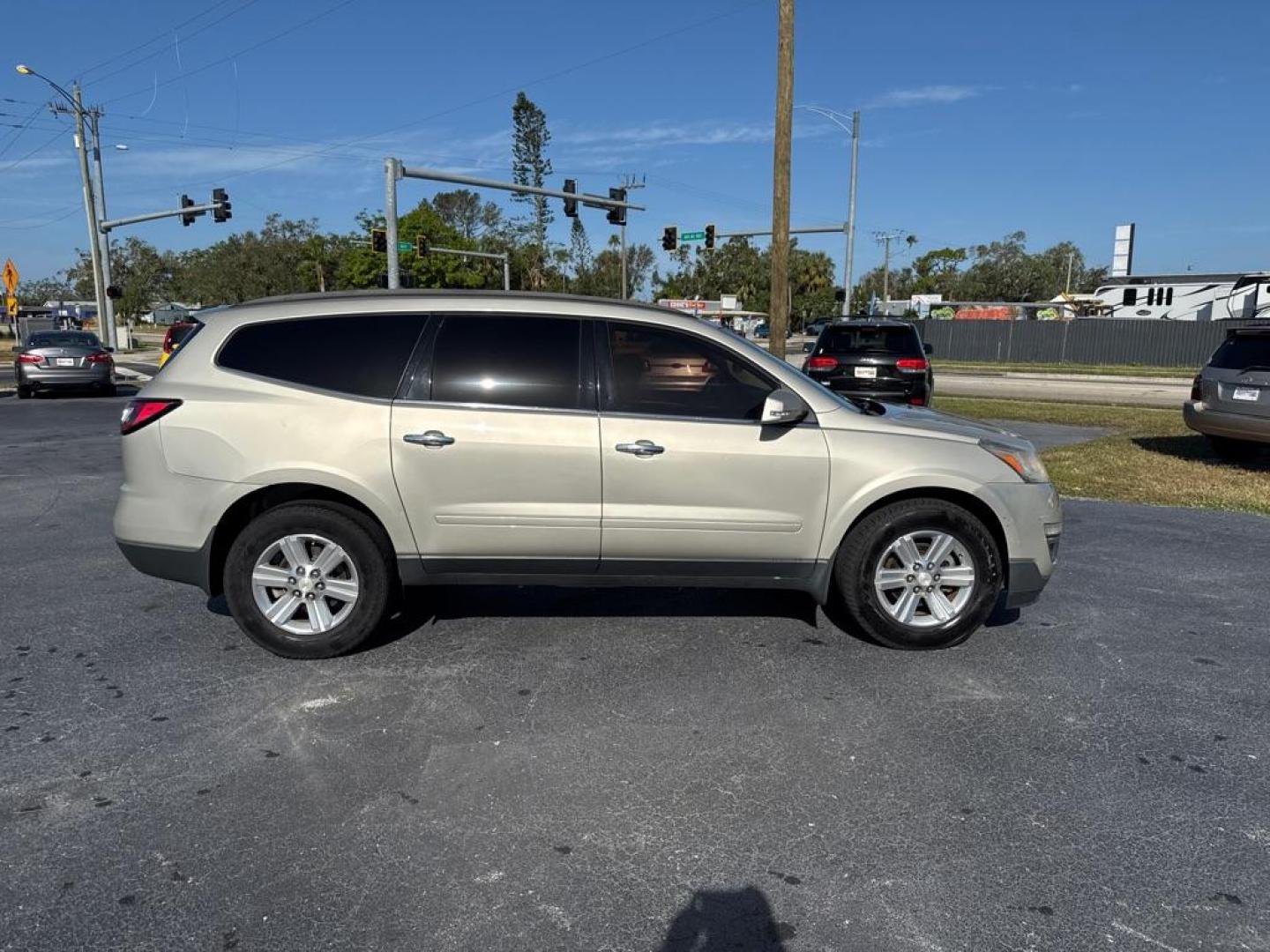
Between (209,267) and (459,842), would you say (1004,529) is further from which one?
(209,267)

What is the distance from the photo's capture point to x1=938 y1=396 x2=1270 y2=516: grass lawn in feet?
29.1

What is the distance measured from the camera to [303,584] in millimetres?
4465

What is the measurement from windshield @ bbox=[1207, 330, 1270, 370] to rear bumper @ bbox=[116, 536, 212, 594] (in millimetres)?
10197

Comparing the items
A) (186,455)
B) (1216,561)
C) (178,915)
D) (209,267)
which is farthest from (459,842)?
(209,267)

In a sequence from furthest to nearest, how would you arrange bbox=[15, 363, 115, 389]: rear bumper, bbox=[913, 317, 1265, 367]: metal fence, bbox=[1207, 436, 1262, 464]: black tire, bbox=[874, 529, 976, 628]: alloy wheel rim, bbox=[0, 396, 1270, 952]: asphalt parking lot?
bbox=[913, 317, 1265, 367]: metal fence < bbox=[15, 363, 115, 389]: rear bumper < bbox=[1207, 436, 1262, 464]: black tire < bbox=[874, 529, 976, 628]: alloy wheel rim < bbox=[0, 396, 1270, 952]: asphalt parking lot

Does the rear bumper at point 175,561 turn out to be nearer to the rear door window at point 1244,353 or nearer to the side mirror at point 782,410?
Answer: the side mirror at point 782,410

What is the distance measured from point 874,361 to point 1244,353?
461 centimetres

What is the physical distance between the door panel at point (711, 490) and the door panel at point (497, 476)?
12cm

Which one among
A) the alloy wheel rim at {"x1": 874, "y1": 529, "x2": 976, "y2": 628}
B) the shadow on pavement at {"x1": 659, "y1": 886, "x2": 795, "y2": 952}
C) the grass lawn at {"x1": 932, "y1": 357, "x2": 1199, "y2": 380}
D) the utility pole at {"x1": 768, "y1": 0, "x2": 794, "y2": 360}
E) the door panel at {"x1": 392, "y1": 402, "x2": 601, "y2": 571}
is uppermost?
the utility pole at {"x1": 768, "y1": 0, "x2": 794, "y2": 360}

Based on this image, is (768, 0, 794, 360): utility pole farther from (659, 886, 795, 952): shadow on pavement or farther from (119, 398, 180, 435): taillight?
(659, 886, 795, 952): shadow on pavement

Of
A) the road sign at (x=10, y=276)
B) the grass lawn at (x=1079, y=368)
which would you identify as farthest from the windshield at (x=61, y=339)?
the grass lawn at (x=1079, y=368)

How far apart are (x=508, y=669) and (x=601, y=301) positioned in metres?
2.00

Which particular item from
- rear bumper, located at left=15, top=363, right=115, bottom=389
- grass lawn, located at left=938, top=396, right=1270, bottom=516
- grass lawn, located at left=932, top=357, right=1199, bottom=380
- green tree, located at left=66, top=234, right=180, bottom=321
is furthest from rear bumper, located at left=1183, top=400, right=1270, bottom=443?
green tree, located at left=66, top=234, right=180, bottom=321

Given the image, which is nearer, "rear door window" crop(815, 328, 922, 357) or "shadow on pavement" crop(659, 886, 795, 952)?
"shadow on pavement" crop(659, 886, 795, 952)
